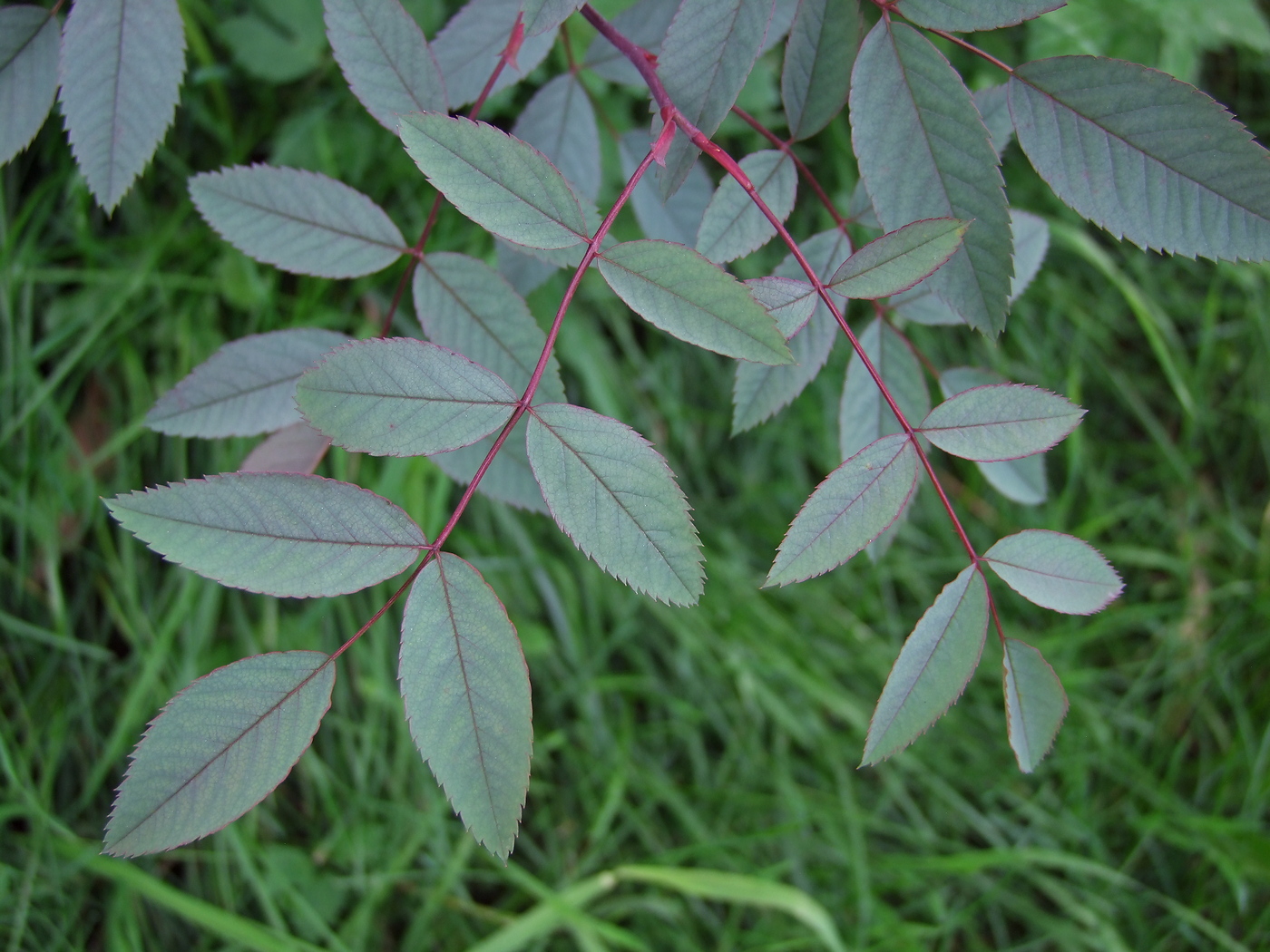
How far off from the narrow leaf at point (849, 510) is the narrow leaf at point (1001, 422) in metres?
0.03

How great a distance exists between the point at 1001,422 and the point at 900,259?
15cm

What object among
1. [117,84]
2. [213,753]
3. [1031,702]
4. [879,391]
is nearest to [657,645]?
[879,391]

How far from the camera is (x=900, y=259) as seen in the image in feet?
1.92

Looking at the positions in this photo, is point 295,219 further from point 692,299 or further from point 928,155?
point 928,155

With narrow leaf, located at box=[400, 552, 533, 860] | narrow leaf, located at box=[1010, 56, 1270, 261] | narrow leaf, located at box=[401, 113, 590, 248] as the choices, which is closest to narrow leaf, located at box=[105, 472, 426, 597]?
narrow leaf, located at box=[400, 552, 533, 860]

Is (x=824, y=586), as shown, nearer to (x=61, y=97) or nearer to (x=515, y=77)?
(x=515, y=77)

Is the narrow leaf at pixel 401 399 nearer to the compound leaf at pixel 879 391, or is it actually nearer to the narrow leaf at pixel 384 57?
the narrow leaf at pixel 384 57

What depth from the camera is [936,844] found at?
167cm

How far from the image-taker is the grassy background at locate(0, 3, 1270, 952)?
134cm

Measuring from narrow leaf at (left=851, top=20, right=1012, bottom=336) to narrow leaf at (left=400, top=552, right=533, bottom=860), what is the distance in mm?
421

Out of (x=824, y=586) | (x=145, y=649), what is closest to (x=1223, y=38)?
(x=824, y=586)

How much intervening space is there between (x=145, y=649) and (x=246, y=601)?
173 millimetres

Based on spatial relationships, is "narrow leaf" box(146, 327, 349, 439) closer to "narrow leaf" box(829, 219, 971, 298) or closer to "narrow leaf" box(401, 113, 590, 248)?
"narrow leaf" box(401, 113, 590, 248)

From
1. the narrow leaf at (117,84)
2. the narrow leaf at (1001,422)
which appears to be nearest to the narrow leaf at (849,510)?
the narrow leaf at (1001,422)
